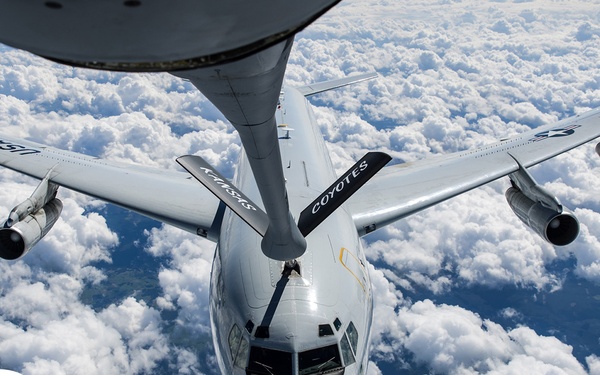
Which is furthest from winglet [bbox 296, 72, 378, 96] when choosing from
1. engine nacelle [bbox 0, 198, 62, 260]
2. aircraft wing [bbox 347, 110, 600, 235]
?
engine nacelle [bbox 0, 198, 62, 260]

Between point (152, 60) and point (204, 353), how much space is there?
5475 inches

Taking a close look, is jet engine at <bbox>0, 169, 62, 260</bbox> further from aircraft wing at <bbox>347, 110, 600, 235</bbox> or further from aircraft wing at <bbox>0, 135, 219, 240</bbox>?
aircraft wing at <bbox>347, 110, 600, 235</bbox>

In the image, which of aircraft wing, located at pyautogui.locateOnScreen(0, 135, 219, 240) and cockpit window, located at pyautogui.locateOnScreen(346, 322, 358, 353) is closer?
cockpit window, located at pyautogui.locateOnScreen(346, 322, 358, 353)

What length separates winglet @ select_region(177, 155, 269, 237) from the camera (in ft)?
30.7

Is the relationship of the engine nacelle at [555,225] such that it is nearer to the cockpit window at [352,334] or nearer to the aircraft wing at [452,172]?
the aircraft wing at [452,172]

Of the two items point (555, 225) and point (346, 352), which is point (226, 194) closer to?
point (346, 352)

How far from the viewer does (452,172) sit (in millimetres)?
22203

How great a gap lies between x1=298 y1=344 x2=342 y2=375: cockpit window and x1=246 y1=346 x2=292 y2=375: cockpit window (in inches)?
14.4

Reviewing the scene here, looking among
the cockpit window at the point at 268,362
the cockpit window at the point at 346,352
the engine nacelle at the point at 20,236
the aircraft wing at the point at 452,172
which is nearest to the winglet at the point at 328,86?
the aircraft wing at the point at 452,172

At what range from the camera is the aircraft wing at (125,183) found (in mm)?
19781

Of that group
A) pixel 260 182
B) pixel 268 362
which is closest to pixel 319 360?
pixel 268 362

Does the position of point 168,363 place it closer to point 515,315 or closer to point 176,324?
point 176,324

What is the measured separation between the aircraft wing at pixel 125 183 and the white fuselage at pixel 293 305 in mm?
4663

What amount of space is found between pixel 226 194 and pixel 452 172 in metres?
16.2
